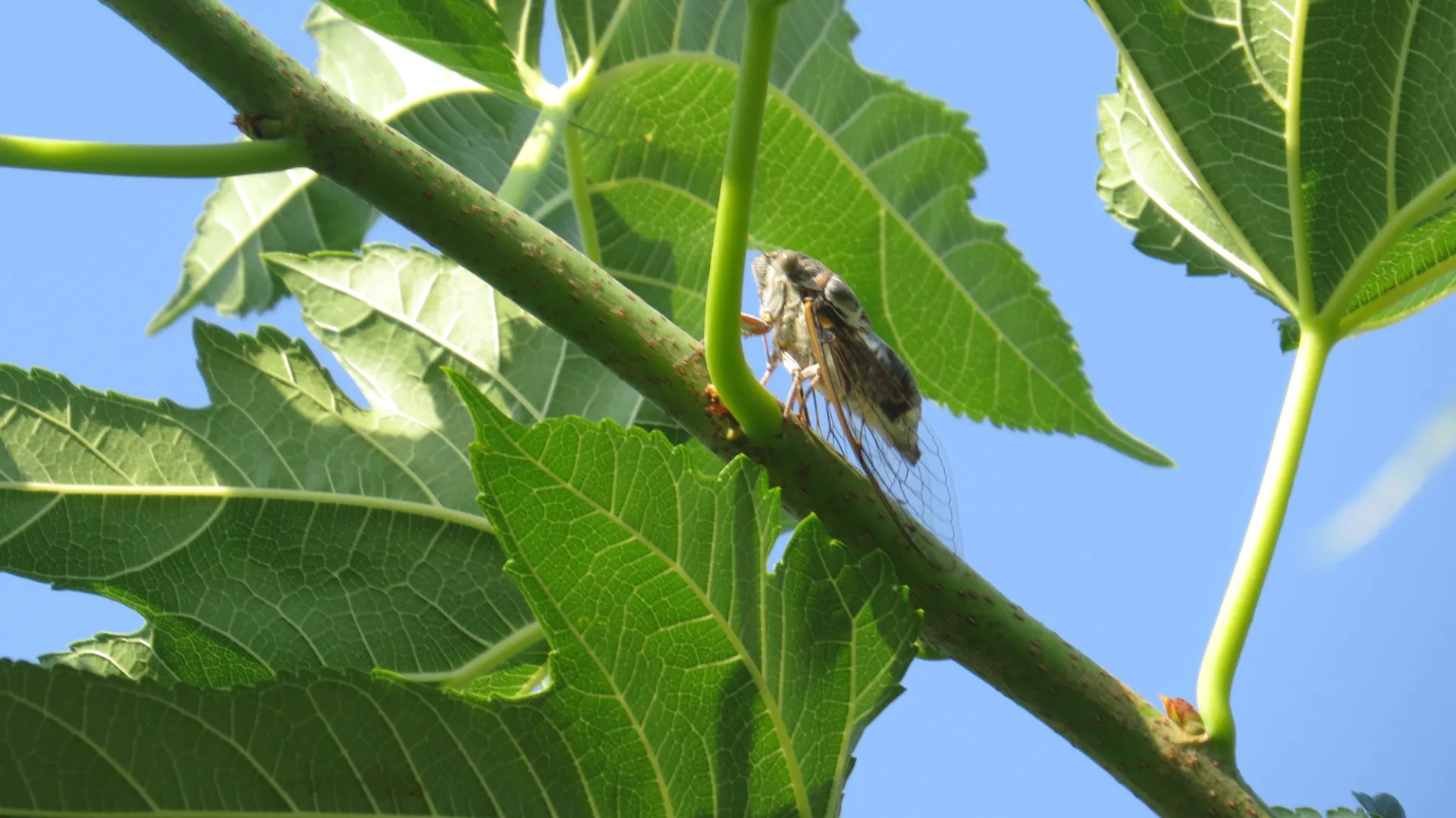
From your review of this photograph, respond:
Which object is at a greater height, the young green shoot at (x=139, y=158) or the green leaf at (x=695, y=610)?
the young green shoot at (x=139, y=158)

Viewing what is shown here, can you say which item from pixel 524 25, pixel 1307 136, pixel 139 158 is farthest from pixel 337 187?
pixel 1307 136

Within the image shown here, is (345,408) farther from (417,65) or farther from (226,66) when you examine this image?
(417,65)

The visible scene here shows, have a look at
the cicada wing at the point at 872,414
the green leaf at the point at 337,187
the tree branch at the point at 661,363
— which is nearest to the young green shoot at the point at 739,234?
the tree branch at the point at 661,363

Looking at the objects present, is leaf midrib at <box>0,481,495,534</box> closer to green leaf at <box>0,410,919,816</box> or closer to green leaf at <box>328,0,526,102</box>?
green leaf at <box>0,410,919,816</box>

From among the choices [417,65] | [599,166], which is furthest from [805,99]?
[417,65]

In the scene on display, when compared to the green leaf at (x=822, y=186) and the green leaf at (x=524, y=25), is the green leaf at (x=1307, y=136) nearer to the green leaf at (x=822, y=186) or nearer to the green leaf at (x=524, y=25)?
the green leaf at (x=822, y=186)

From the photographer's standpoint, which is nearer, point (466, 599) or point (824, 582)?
point (824, 582)
